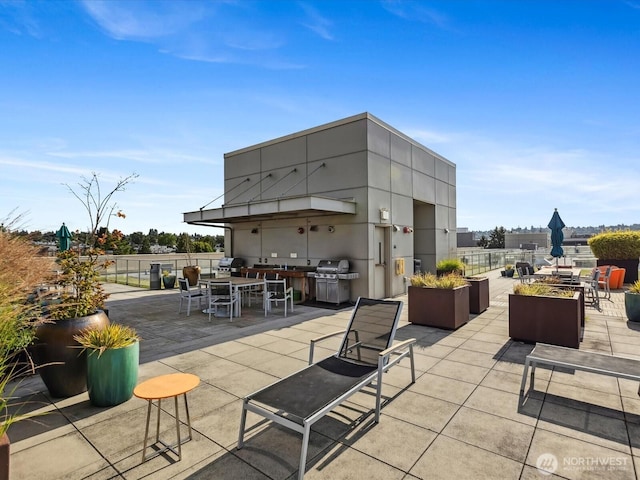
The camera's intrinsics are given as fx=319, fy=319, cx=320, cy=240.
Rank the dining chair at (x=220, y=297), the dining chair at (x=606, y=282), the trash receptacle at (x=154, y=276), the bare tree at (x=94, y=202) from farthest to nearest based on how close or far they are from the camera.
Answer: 1. the trash receptacle at (x=154, y=276)
2. the dining chair at (x=606, y=282)
3. the dining chair at (x=220, y=297)
4. the bare tree at (x=94, y=202)

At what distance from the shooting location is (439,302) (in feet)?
20.5

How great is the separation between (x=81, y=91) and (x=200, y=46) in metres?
2.81

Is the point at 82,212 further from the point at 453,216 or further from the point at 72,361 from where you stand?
the point at 453,216

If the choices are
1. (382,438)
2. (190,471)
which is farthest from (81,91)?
(382,438)

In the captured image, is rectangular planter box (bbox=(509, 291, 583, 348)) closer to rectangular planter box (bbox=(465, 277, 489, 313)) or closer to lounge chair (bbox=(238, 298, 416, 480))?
rectangular planter box (bbox=(465, 277, 489, 313))

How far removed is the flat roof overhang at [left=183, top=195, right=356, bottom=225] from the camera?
836 cm

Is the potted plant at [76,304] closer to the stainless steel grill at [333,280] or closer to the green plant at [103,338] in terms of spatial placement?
the green plant at [103,338]

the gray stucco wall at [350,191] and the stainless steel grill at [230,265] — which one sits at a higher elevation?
the gray stucco wall at [350,191]

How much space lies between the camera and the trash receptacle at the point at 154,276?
12648 millimetres

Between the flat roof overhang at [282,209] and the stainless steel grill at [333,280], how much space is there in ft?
5.08

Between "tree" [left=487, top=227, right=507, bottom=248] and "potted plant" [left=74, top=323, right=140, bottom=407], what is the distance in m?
53.5

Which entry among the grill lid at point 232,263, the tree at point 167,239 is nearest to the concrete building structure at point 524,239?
the grill lid at point 232,263

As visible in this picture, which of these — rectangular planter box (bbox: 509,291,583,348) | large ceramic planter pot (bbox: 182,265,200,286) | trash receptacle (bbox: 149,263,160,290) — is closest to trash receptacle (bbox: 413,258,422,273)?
rectangular planter box (bbox: 509,291,583,348)

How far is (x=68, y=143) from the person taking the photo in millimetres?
7180
